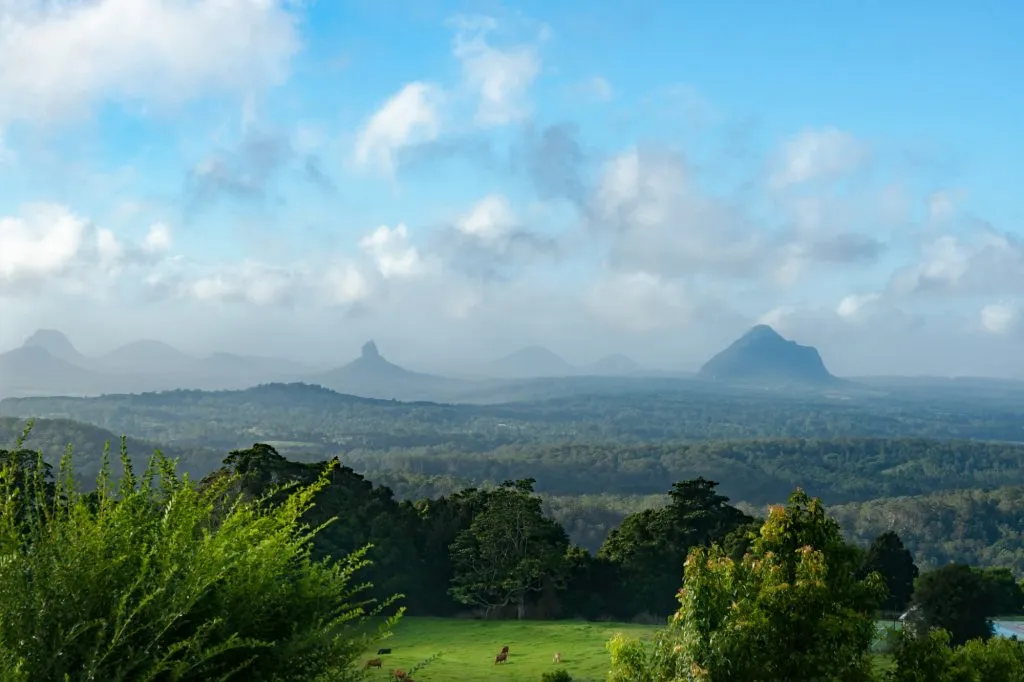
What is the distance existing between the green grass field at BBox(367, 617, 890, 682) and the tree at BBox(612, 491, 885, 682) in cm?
1072

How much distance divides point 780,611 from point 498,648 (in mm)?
21019

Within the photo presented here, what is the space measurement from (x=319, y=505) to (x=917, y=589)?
1022 inches

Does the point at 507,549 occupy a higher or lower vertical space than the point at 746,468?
higher

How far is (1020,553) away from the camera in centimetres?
9169

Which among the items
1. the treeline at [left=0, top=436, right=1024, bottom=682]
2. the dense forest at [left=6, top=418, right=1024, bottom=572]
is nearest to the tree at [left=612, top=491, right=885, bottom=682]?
the treeline at [left=0, top=436, right=1024, bottom=682]

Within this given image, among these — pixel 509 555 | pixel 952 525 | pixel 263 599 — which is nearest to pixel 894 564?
pixel 509 555

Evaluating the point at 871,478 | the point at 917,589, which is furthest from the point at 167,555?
the point at 871,478

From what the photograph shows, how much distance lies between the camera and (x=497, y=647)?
3114cm

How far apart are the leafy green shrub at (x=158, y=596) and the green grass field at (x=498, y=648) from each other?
59.3 feet

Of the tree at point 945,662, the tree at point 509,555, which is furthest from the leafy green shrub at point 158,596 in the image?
the tree at point 509,555

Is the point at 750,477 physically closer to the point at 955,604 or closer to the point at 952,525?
the point at 952,525

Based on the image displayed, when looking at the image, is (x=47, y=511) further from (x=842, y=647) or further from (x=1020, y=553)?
(x=1020, y=553)

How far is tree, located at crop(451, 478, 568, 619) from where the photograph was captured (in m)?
39.2

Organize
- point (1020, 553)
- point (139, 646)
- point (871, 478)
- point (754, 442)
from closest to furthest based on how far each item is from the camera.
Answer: point (139, 646) → point (1020, 553) → point (871, 478) → point (754, 442)
